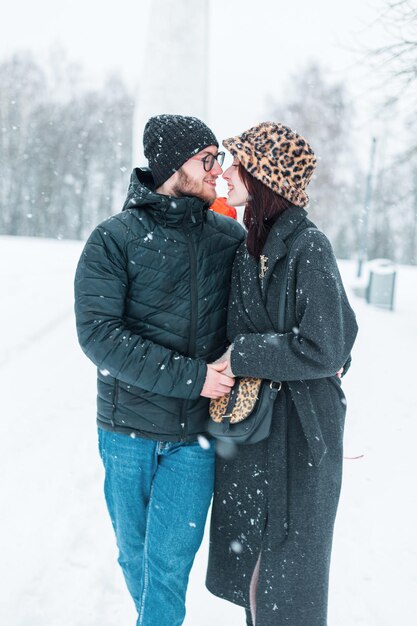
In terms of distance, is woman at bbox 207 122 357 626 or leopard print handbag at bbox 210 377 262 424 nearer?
woman at bbox 207 122 357 626

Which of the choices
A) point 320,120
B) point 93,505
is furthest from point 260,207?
point 320,120

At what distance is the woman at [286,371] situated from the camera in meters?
1.96

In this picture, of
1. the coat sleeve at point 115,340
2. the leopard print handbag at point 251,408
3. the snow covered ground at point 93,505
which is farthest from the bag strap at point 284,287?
→ the snow covered ground at point 93,505

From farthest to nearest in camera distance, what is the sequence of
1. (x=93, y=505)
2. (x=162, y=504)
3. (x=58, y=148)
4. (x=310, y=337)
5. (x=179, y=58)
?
(x=58, y=148) → (x=179, y=58) → (x=93, y=505) → (x=162, y=504) → (x=310, y=337)

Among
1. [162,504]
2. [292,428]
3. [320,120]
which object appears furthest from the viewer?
[320,120]

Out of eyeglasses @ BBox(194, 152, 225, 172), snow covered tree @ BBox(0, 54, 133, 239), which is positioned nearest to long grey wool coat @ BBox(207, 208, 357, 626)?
eyeglasses @ BBox(194, 152, 225, 172)

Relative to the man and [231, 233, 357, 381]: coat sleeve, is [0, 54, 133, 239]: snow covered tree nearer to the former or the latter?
the man

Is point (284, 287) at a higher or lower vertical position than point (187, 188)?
lower

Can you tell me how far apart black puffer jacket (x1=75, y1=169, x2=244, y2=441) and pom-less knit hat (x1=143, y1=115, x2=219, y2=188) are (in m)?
0.10

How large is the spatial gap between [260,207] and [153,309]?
20.6 inches

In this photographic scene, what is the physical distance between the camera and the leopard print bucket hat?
1.99 meters

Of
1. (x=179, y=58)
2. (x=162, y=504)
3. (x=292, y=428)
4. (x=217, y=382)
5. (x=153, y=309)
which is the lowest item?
(x=162, y=504)

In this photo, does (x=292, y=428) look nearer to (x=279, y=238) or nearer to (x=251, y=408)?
(x=251, y=408)

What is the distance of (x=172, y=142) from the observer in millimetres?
2232
